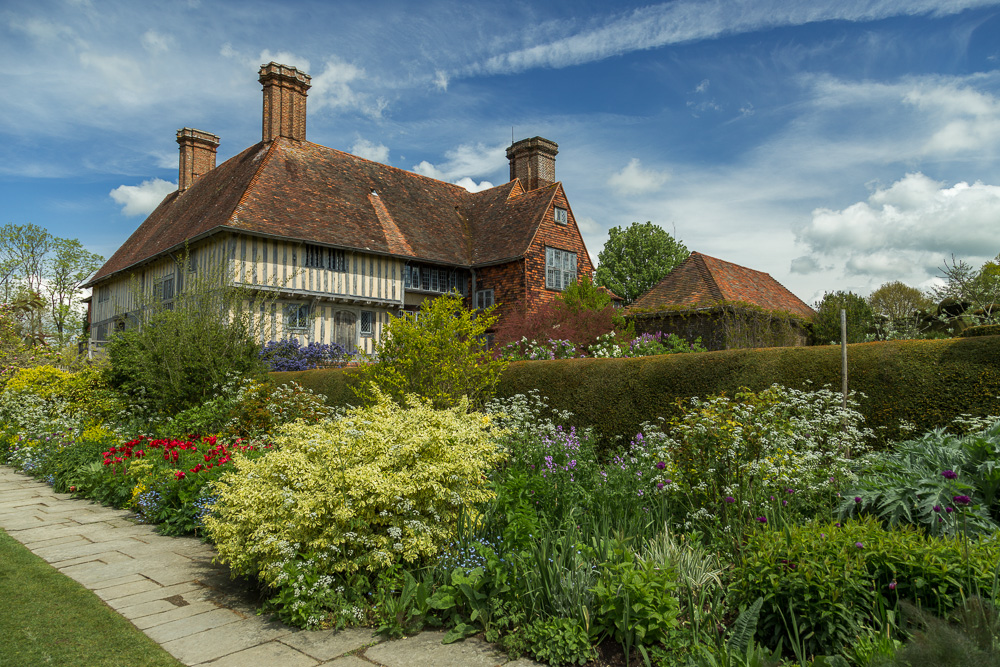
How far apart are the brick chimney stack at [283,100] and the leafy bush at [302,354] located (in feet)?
27.5

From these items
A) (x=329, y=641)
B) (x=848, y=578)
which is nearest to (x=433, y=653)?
(x=329, y=641)

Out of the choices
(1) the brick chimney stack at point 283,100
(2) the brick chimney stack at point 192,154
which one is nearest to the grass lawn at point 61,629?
(1) the brick chimney stack at point 283,100

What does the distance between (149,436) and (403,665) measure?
7.73m

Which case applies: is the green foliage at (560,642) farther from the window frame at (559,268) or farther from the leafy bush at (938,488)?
the window frame at (559,268)

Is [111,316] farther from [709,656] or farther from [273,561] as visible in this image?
[709,656]

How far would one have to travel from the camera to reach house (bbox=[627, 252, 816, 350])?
543 inches

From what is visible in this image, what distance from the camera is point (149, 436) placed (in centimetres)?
912

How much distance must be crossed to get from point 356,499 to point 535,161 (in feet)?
81.3

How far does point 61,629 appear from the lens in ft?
11.9

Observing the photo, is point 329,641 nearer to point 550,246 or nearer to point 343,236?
point 343,236

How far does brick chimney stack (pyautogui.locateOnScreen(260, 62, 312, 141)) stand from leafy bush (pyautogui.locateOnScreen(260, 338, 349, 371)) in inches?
330

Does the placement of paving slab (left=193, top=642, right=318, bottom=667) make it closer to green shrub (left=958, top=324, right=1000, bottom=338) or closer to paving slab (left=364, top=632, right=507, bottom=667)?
paving slab (left=364, top=632, right=507, bottom=667)

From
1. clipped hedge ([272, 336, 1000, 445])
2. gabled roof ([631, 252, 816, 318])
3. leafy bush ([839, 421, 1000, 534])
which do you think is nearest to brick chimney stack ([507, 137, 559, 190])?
gabled roof ([631, 252, 816, 318])

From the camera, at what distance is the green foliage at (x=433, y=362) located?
7.89 m
